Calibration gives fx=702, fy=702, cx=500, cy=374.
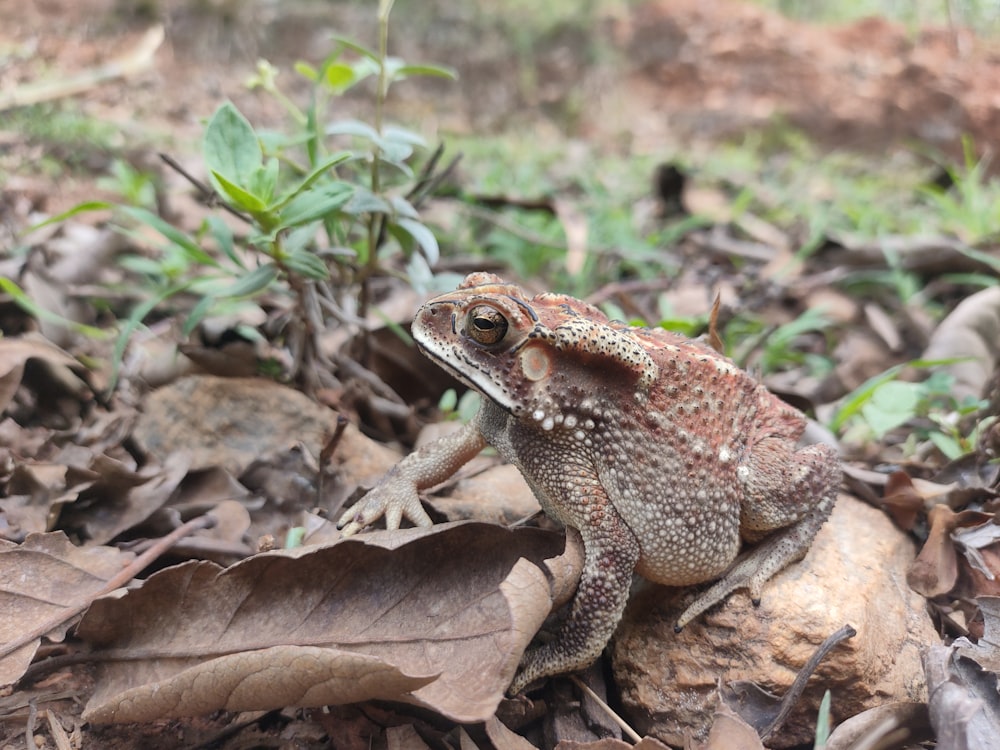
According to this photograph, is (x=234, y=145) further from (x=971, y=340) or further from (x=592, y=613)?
(x=971, y=340)

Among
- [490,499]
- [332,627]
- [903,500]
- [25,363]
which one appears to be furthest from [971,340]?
[25,363]

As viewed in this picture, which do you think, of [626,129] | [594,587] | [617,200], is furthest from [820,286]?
[626,129]

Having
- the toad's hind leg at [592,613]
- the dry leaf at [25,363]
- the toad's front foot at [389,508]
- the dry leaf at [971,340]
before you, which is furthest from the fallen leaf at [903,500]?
the dry leaf at [25,363]

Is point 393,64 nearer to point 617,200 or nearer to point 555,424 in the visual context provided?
point 555,424

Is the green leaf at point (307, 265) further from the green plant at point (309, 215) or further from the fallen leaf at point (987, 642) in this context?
the fallen leaf at point (987, 642)

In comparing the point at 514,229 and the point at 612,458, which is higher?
the point at 612,458

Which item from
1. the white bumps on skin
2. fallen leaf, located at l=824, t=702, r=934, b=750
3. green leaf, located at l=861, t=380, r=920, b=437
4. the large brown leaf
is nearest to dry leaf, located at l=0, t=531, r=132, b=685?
the large brown leaf

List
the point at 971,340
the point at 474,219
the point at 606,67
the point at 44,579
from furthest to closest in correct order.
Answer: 1. the point at 606,67
2. the point at 474,219
3. the point at 971,340
4. the point at 44,579

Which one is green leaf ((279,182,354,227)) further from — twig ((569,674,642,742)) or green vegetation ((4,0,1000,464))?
twig ((569,674,642,742))

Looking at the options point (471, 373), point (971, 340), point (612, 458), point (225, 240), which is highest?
point (225, 240)
